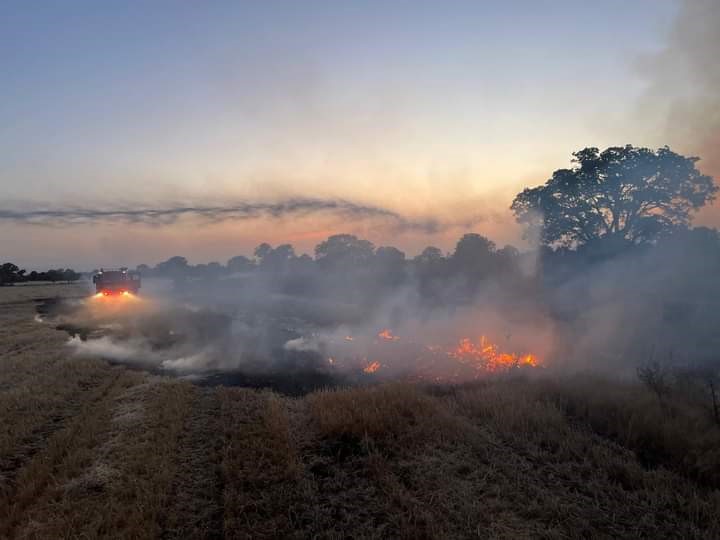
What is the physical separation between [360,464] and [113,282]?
38.6 meters

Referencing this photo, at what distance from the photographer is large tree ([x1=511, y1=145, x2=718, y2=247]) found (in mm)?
24750

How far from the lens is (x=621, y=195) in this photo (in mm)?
25766

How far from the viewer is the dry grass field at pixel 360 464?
5125 mm

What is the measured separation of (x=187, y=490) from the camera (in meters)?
5.92

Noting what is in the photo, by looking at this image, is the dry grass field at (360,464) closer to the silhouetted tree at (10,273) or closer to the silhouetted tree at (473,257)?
the silhouetted tree at (473,257)

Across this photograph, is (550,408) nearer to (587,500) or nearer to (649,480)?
(649,480)

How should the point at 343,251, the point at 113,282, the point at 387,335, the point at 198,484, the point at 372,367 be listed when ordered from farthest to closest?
the point at 343,251 < the point at 113,282 < the point at 387,335 < the point at 372,367 < the point at 198,484

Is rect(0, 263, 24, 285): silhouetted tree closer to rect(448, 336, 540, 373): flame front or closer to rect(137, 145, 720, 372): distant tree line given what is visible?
rect(137, 145, 720, 372): distant tree line

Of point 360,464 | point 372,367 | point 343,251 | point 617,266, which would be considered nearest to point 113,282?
point 372,367

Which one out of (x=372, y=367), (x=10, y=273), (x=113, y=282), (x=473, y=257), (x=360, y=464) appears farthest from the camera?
(x=10, y=273)

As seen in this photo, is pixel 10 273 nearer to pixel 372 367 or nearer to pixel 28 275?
pixel 28 275

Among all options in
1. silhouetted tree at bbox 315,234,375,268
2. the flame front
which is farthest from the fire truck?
silhouetted tree at bbox 315,234,375,268

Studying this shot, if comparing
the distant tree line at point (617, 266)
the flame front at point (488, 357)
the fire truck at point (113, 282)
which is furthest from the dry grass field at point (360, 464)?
the fire truck at point (113, 282)

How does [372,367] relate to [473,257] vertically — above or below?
below
